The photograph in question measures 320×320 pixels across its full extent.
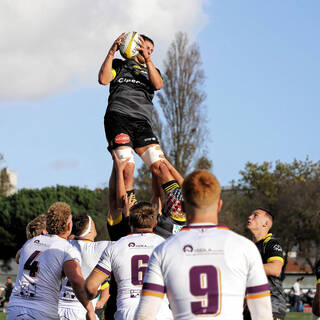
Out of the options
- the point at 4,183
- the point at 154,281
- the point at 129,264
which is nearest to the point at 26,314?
the point at 129,264

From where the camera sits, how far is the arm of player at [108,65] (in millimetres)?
8969

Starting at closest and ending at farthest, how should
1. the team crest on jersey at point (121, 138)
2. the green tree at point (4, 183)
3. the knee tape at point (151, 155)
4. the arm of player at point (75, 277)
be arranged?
the arm of player at point (75, 277)
the team crest on jersey at point (121, 138)
the knee tape at point (151, 155)
the green tree at point (4, 183)

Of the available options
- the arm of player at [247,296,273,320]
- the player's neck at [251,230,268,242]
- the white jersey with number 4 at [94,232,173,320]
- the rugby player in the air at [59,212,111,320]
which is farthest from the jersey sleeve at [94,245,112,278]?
the rugby player in the air at [59,212,111,320]

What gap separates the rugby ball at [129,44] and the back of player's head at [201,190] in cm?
470

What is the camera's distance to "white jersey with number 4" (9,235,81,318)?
23.7ft

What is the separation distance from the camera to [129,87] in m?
9.37

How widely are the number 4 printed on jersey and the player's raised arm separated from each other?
10.6 ft

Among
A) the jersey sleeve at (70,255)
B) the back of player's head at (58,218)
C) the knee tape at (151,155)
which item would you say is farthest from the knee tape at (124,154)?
the jersey sleeve at (70,255)

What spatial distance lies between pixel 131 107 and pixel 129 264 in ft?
Answer: 10.3

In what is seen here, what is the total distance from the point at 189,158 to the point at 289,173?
12.7 meters

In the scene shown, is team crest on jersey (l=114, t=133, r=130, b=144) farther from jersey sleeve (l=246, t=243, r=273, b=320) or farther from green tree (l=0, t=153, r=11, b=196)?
green tree (l=0, t=153, r=11, b=196)

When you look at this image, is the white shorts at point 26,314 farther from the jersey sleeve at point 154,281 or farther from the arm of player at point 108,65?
the arm of player at point 108,65

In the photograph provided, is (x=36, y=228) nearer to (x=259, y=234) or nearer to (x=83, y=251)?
(x=83, y=251)

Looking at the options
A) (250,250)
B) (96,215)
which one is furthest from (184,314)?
(96,215)
